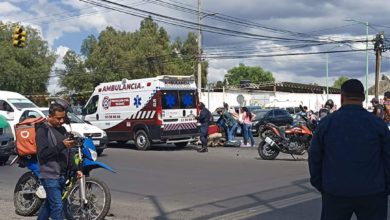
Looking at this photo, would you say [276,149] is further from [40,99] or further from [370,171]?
[40,99]

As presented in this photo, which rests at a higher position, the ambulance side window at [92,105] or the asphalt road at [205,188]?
the ambulance side window at [92,105]

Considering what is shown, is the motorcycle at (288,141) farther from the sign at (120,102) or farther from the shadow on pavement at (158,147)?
the sign at (120,102)

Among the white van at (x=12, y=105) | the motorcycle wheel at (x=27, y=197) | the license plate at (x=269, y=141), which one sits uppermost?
the white van at (x=12, y=105)

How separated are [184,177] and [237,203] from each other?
3600 millimetres

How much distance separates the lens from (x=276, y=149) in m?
15.7

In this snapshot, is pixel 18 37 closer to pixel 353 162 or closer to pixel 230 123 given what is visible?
pixel 230 123

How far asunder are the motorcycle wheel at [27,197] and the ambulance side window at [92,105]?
13.7 metres

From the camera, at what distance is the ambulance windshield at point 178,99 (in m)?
19.2

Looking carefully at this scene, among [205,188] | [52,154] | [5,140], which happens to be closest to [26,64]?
[5,140]

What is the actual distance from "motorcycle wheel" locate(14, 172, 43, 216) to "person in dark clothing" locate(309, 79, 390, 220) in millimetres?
4919

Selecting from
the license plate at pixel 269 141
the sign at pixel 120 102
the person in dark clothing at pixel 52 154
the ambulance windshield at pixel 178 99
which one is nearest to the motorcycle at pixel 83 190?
the person in dark clothing at pixel 52 154

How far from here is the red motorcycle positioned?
1559 cm

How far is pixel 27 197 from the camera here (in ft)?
25.9

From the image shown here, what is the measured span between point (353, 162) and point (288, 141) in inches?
467
